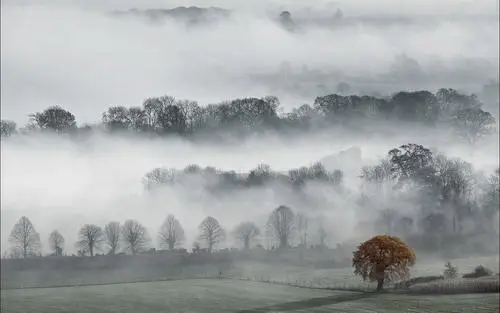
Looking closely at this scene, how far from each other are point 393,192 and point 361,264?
4.90 m

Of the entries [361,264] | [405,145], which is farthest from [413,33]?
[361,264]

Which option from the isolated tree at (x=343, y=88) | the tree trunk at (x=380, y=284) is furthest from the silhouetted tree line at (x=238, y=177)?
the tree trunk at (x=380, y=284)

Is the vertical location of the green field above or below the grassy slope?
below

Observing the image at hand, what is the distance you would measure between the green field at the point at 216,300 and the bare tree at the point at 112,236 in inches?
61.9

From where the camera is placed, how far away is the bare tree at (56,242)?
71.2 ft

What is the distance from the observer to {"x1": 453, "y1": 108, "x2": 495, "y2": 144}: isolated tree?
1078 inches

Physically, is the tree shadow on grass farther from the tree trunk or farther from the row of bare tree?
the row of bare tree

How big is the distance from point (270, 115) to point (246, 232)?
3.98 m

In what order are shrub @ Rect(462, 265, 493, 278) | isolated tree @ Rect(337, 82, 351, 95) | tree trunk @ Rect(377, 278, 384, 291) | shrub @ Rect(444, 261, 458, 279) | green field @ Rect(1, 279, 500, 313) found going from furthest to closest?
isolated tree @ Rect(337, 82, 351, 95)
shrub @ Rect(462, 265, 493, 278)
shrub @ Rect(444, 261, 458, 279)
tree trunk @ Rect(377, 278, 384, 291)
green field @ Rect(1, 279, 500, 313)

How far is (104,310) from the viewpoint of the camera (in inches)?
699

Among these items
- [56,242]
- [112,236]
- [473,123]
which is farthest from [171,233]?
[473,123]

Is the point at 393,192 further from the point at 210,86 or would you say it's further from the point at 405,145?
the point at 210,86

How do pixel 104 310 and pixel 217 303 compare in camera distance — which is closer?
pixel 104 310

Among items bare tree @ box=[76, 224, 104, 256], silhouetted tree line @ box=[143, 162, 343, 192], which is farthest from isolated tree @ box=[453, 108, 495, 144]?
bare tree @ box=[76, 224, 104, 256]
